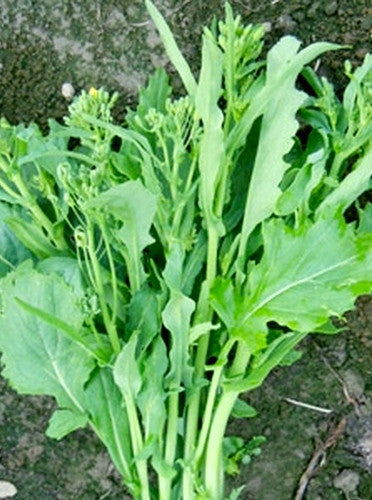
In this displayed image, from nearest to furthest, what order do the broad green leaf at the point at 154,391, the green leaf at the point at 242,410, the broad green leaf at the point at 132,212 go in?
the broad green leaf at the point at 132,212 < the broad green leaf at the point at 154,391 < the green leaf at the point at 242,410

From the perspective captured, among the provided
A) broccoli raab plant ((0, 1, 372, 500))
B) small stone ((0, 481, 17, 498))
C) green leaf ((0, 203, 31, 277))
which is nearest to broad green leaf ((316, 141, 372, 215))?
broccoli raab plant ((0, 1, 372, 500))

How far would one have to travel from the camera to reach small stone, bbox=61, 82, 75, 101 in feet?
3.89

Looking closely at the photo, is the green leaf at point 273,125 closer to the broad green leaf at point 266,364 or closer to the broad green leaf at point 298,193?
the broad green leaf at point 298,193

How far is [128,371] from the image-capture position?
0.98 m

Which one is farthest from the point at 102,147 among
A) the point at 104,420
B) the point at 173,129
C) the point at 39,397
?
the point at 39,397

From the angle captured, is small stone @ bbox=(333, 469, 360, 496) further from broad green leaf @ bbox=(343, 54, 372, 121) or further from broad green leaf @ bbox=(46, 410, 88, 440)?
broad green leaf @ bbox=(343, 54, 372, 121)

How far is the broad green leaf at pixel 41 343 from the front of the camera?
1.00 meters

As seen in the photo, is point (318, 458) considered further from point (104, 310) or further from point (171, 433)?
point (104, 310)

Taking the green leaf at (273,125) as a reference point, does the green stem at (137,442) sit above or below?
below

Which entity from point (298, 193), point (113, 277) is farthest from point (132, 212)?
point (298, 193)

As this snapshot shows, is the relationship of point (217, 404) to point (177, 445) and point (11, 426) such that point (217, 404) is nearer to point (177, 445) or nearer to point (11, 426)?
point (177, 445)

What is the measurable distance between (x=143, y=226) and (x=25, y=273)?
14cm

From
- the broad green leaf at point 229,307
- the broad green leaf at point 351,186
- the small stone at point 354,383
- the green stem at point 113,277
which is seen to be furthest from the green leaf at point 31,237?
the small stone at point 354,383

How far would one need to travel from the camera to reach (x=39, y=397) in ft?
4.03
